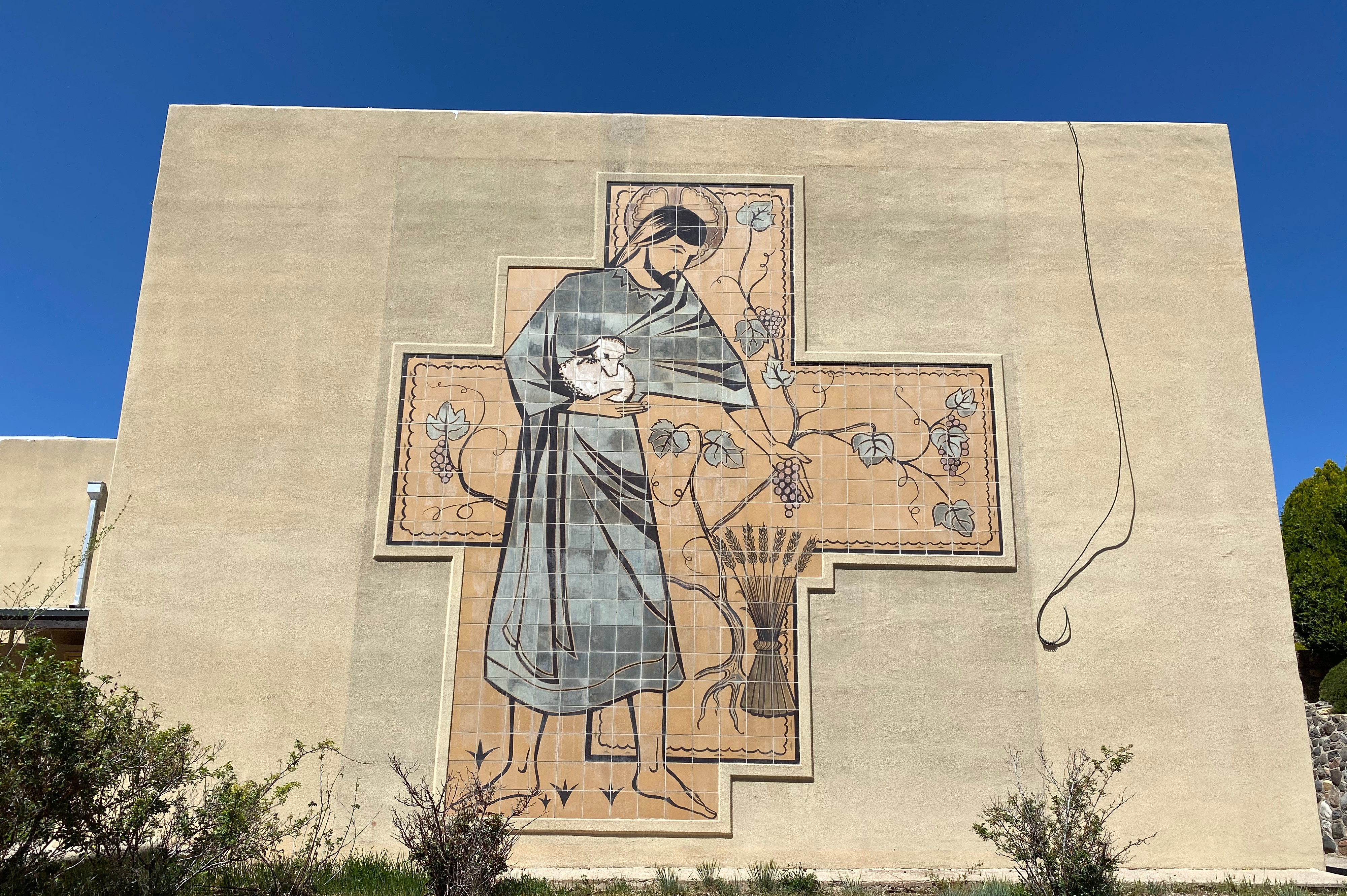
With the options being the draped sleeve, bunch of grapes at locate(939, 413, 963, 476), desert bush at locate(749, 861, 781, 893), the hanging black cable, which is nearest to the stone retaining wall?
the hanging black cable

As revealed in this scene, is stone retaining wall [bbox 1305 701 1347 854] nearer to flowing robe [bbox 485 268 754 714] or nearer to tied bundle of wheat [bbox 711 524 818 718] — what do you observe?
tied bundle of wheat [bbox 711 524 818 718]

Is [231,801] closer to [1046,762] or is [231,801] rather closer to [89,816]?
[89,816]

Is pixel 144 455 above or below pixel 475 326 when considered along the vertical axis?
below

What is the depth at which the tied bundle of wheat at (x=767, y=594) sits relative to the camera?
6.39m

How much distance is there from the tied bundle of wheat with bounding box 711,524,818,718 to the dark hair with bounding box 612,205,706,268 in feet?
7.44

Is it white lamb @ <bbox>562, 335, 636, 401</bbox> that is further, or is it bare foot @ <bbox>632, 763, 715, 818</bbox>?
white lamb @ <bbox>562, 335, 636, 401</bbox>

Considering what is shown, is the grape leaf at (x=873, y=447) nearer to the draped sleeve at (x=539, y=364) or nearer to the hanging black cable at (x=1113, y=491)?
the hanging black cable at (x=1113, y=491)

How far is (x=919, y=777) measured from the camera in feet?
20.9

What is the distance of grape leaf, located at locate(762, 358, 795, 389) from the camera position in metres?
6.95

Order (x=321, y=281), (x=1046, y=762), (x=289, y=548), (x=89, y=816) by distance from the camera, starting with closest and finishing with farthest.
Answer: (x=89, y=816), (x=1046, y=762), (x=289, y=548), (x=321, y=281)

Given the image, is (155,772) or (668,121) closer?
(155,772)

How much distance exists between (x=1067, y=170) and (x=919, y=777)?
4.83 meters

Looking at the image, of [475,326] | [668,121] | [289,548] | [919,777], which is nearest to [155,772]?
[289,548]

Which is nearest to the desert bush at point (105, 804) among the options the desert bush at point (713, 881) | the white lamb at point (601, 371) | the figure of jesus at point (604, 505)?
the figure of jesus at point (604, 505)
